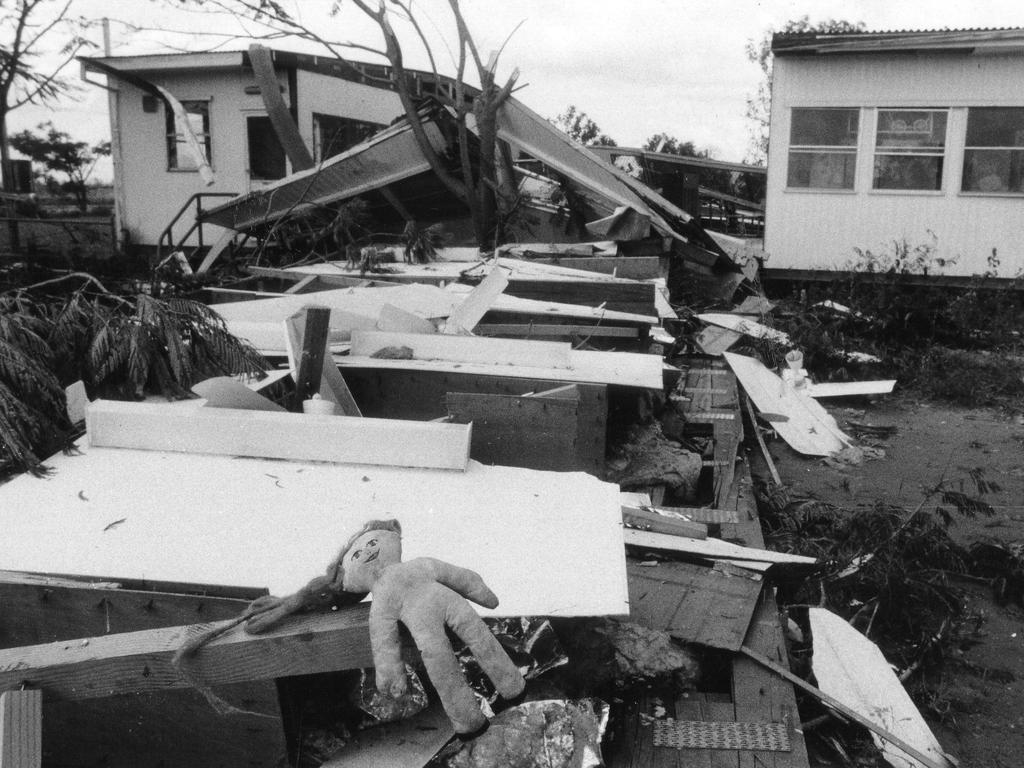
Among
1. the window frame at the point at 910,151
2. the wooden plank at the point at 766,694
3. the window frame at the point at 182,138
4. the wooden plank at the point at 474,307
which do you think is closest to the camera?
the wooden plank at the point at 766,694

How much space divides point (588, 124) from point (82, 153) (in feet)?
50.1

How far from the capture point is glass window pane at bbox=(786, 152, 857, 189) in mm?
13125

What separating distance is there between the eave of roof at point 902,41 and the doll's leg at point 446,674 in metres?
12.7

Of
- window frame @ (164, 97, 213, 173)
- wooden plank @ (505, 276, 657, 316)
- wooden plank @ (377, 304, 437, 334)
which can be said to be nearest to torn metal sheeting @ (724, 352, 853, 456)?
wooden plank @ (505, 276, 657, 316)

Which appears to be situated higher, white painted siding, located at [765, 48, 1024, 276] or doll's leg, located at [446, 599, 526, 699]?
white painted siding, located at [765, 48, 1024, 276]

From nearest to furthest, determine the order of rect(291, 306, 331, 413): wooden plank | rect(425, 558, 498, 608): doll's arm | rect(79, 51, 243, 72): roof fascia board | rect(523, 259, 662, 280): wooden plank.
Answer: rect(425, 558, 498, 608): doll's arm → rect(291, 306, 331, 413): wooden plank → rect(523, 259, 662, 280): wooden plank → rect(79, 51, 243, 72): roof fascia board

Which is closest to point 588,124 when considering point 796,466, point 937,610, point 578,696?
point 796,466

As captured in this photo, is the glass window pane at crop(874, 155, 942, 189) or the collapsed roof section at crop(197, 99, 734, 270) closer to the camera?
the collapsed roof section at crop(197, 99, 734, 270)

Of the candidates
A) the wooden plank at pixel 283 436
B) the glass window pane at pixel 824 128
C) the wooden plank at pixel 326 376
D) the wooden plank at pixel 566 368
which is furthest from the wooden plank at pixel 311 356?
the glass window pane at pixel 824 128

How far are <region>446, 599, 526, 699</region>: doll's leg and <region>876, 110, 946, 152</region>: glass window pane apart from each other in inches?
510

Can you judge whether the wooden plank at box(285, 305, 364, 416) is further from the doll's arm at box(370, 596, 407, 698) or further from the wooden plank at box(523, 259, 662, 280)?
the wooden plank at box(523, 259, 662, 280)

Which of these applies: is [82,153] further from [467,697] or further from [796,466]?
[467,697]

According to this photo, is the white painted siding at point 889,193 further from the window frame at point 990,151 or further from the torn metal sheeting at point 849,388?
the torn metal sheeting at point 849,388

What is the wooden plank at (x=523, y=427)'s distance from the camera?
398 cm
